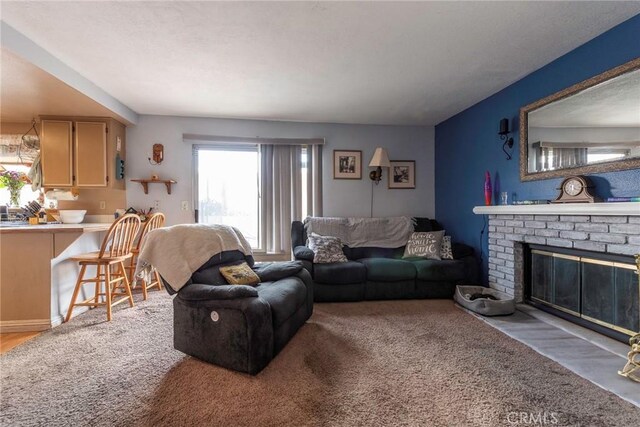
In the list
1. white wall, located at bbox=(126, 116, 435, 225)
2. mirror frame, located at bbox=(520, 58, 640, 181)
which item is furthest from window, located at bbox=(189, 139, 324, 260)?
mirror frame, located at bbox=(520, 58, 640, 181)

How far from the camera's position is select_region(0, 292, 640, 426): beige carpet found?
1468mm

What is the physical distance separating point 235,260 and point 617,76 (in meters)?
3.22

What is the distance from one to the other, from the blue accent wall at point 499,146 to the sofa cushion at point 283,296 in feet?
7.80

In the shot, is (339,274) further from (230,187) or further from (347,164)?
(230,187)

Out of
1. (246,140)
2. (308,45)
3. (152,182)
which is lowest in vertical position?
(152,182)

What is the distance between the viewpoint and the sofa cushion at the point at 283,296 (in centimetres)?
199

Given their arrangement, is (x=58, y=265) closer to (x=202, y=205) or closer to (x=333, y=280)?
(x=202, y=205)

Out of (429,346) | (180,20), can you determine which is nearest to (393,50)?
(180,20)

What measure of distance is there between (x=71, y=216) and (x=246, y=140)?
227cm

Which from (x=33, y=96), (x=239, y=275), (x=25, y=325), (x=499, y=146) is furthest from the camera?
(x=499, y=146)

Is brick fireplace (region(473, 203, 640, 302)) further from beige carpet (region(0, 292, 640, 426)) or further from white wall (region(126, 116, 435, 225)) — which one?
white wall (region(126, 116, 435, 225))

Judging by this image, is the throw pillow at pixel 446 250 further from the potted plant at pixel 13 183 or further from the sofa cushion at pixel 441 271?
the potted plant at pixel 13 183

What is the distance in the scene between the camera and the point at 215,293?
6.19ft

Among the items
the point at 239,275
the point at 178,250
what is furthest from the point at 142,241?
the point at 239,275
